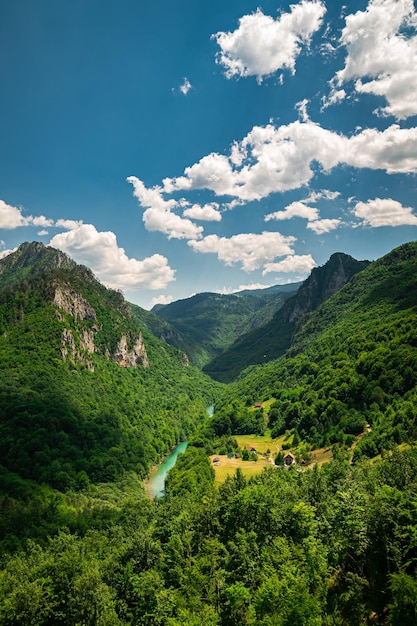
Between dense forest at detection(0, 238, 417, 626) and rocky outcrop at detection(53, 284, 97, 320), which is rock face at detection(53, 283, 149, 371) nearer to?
rocky outcrop at detection(53, 284, 97, 320)

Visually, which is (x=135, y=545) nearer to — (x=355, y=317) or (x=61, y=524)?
(x=61, y=524)

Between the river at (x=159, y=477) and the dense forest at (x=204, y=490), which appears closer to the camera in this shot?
the dense forest at (x=204, y=490)

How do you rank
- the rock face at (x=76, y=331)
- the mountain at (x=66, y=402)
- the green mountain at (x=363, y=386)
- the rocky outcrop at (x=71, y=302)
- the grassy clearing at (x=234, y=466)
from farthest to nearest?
1. the rocky outcrop at (x=71, y=302)
2. the rock face at (x=76, y=331)
3. the mountain at (x=66, y=402)
4. the grassy clearing at (x=234, y=466)
5. the green mountain at (x=363, y=386)

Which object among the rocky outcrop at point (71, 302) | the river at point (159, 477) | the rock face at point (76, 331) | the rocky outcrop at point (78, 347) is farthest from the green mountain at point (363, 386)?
the rocky outcrop at point (71, 302)

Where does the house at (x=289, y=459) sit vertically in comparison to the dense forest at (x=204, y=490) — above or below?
below

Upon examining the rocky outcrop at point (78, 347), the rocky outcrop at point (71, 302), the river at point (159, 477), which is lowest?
the river at point (159, 477)

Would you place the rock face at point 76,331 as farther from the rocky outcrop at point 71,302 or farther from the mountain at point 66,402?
the mountain at point 66,402

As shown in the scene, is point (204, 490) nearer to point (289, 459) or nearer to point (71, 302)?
point (289, 459)

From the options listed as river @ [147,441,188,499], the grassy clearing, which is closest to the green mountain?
the grassy clearing
